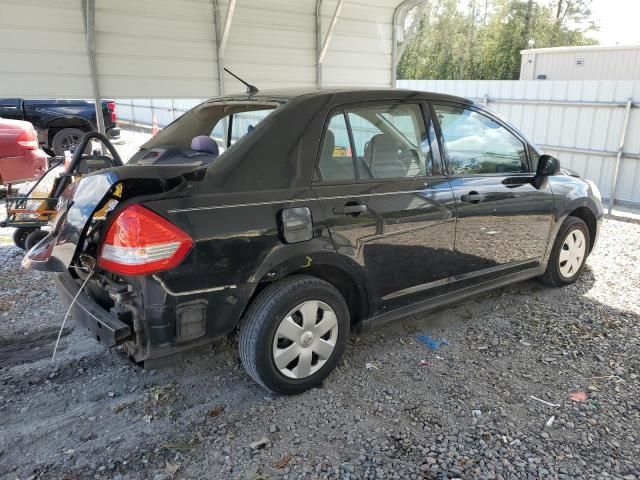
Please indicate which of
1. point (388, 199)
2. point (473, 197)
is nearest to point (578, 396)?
point (473, 197)

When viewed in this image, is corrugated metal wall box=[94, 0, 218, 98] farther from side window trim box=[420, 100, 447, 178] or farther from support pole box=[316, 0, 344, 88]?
side window trim box=[420, 100, 447, 178]

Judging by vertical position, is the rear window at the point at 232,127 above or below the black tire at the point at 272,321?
above

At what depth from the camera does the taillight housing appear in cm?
755

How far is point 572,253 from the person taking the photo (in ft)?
15.4

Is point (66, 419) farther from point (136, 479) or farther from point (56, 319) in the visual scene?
point (56, 319)

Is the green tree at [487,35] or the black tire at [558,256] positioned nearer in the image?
the black tire at [558,256]

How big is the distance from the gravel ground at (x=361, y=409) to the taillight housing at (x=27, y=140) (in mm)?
4466

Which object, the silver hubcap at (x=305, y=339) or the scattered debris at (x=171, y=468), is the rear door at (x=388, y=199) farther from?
the scattered debris at (x=171, y=468)

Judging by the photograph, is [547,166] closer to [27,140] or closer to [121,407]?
[121,407]

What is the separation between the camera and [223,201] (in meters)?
2.58

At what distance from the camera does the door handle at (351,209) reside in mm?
2912

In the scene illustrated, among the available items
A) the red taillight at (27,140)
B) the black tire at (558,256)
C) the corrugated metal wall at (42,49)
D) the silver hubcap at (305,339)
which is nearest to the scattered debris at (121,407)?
the silver hubcap at (305,339)

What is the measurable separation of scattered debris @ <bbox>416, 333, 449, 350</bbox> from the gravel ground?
0.06 meters

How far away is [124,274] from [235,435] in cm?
103
